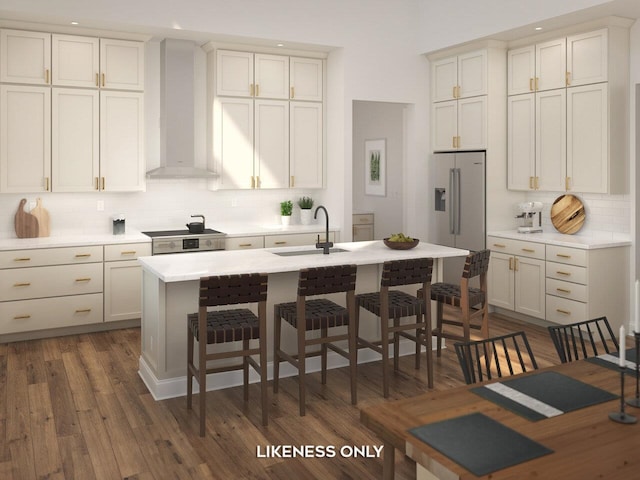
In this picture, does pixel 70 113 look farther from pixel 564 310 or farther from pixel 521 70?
A: pixel 564 310

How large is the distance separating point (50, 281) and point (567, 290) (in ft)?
17.0

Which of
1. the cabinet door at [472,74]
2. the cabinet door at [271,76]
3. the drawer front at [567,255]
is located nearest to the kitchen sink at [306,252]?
the drawer front at [567,255]

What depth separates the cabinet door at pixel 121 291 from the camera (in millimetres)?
6477

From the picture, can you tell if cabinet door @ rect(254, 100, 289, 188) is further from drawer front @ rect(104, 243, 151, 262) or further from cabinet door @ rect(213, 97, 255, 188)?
drawer front @ rect(104, 243, 151, 262)

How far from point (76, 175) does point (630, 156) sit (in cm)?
575

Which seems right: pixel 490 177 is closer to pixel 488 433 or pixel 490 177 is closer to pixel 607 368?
pixel 607 368

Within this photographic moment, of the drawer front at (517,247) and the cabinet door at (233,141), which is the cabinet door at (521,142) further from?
the cabinet door at (233,141)

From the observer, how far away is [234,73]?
24.1ft

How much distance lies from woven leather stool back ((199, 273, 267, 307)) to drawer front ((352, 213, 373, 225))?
5991mm

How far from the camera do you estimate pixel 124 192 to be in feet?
23.5

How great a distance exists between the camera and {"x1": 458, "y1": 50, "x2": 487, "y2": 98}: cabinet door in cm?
736

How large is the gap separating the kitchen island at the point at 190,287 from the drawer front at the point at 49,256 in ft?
5.42

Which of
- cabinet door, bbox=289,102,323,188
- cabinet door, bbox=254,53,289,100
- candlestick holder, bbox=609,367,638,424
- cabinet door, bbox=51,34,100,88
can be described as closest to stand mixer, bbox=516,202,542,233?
cabinet door, bbox=289,102,323,188

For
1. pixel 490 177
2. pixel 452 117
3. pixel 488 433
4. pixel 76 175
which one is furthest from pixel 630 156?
pixel 76 175
